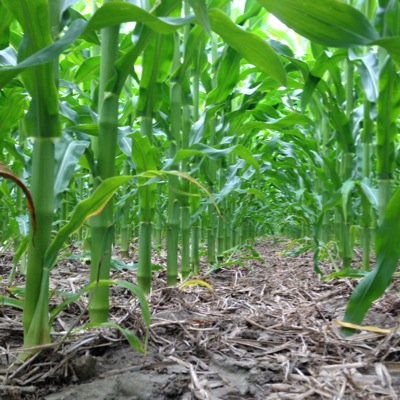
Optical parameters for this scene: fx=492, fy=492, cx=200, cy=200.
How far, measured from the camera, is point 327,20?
88cm

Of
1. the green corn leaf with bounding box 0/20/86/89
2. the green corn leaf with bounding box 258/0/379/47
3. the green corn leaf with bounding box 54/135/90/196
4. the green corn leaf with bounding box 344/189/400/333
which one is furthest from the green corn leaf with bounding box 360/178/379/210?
the green corn leaf with bounding box 0/20/86/89

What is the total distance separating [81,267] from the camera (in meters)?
2.62

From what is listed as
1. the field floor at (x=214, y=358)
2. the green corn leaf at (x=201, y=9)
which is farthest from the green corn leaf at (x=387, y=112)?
the green corn leaf at (x=201, y=9)

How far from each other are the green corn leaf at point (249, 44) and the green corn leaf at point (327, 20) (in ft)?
0.30

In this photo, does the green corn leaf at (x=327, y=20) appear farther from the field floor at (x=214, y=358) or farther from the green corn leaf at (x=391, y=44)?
the field floor at (x=214, y=358)

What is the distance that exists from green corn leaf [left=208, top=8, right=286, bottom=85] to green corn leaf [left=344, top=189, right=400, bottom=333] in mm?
388

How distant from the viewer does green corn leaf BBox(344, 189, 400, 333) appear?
3.55ft

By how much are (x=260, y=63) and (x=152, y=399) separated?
70cm

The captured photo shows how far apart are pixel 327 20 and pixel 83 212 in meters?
0.58

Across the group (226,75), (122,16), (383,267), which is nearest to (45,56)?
(122,16)

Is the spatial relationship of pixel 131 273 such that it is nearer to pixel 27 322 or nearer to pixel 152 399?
pixel 27 322

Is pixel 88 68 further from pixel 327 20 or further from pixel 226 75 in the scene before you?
pixel 327 20

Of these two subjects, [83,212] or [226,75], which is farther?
[226,75]

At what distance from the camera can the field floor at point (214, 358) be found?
2.88 ft
